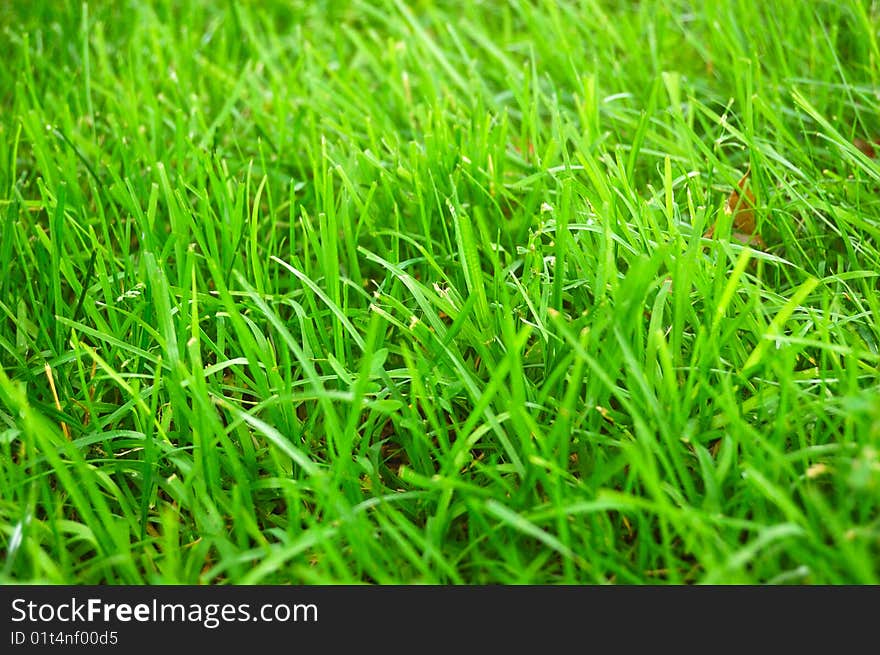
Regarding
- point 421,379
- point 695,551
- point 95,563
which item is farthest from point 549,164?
point 95,563

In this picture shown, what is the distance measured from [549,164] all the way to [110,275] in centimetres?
98

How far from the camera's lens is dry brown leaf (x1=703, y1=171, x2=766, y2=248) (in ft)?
6.26

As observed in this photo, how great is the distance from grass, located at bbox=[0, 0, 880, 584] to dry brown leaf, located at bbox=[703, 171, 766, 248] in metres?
0.04

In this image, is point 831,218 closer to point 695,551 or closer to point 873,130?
point 873,130

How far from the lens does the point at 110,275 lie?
188cm

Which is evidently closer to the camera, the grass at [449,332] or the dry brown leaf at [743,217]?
the grass at [449,332]

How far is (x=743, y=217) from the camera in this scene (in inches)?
77.1

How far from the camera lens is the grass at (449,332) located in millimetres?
1297

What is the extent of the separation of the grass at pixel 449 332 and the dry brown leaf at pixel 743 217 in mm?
42

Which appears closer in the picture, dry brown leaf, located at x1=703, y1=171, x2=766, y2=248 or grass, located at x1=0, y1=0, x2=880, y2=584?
grass, located at x1=0, y1=0, x2=880, y2=584

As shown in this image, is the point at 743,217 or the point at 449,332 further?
the point at 743,217

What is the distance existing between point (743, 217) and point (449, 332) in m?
0.81
